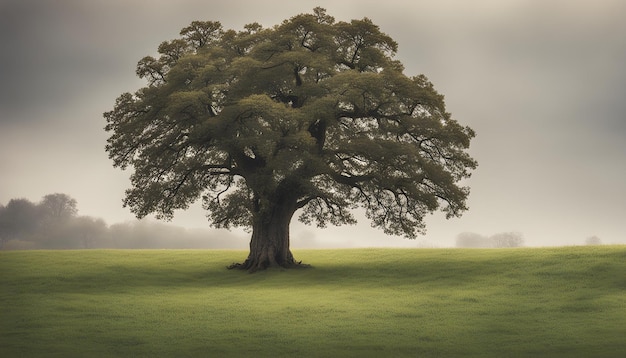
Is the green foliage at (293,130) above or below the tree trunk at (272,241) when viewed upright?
above

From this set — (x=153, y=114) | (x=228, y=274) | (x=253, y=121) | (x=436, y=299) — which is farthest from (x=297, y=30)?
(x=436, y=299)

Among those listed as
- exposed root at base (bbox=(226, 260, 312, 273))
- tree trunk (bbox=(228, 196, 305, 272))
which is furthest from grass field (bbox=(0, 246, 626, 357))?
tree trunk (bbox=(228, 196, 305, 272))

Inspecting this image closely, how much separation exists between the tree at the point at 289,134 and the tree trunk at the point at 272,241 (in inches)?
2.7

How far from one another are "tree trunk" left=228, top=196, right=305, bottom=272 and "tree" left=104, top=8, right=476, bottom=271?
0.07m

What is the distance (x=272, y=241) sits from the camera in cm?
4872

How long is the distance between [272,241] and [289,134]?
7.29 m

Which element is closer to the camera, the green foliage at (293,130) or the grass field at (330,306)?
the grass field at (330,306)

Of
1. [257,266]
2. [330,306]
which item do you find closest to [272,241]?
[257,266]

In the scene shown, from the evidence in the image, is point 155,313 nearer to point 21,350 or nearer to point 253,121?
point 21,350

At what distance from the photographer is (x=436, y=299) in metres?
36.4

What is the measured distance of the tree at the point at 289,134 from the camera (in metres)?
46.0

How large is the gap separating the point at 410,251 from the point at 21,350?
33981 mm

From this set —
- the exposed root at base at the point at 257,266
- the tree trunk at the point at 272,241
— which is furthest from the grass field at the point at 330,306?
the tree trunk at the point at 272,241

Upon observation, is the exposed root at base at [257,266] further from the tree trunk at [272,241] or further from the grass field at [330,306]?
the grass field at [330,306]
